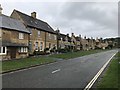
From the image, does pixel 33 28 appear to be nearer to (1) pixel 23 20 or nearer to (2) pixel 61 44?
(1) pixel 23 20

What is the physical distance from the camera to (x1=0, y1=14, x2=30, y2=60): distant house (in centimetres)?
3565

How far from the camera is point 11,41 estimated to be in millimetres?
38375

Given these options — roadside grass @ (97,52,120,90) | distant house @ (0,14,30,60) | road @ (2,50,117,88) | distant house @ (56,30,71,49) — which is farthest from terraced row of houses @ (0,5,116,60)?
roadside grass @ (97,52,120,90)

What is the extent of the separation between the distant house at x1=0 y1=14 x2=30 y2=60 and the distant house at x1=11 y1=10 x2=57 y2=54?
16.7 feet

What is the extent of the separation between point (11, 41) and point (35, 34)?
1365cm

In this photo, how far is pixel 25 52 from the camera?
42.8m

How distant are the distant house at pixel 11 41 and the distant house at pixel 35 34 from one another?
510cm

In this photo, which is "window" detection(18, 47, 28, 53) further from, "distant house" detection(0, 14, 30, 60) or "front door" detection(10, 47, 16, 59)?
"front door" detection(10, 47, 16, 59)

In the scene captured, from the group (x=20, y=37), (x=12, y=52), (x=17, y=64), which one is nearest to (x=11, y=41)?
(x=12, y=52)

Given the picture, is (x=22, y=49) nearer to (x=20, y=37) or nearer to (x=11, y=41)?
(x=20, y=37)

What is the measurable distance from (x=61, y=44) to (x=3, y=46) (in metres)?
43.7

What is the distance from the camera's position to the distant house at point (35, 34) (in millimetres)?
49491

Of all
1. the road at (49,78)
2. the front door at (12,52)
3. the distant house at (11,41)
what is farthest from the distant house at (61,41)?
the road at (49,78)

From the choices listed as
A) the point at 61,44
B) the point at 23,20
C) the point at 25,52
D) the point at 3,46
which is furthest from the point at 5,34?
the point at 61,44
